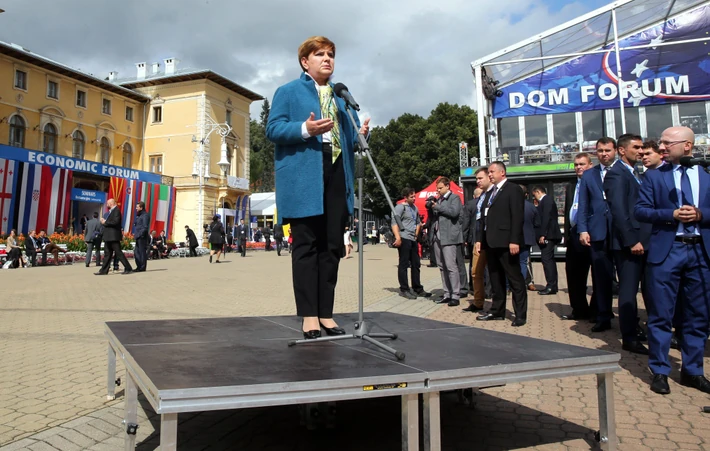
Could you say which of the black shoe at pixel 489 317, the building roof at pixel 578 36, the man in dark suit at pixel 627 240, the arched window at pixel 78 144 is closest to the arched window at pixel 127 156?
the arched window at pixel 78 144

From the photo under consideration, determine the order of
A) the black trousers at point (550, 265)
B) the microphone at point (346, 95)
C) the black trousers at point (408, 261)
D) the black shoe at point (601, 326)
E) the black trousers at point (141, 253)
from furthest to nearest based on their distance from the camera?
the black trousers at point (141, 253) → the black trousers at point (550, 265) → the black trousers at point (408, 261) → the black shoe at point (601, 326) → the microphone at point (346, 95)

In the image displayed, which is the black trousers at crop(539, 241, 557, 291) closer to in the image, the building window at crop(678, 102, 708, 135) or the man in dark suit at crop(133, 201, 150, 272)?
the man in dark suit at crop(133, 201, 150, 272)

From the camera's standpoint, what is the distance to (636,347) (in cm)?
464

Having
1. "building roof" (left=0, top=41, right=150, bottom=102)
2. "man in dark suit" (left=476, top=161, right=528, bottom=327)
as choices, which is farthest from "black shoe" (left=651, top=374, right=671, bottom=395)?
"building roof" (left=0, top=41, right=150, bottom=102)

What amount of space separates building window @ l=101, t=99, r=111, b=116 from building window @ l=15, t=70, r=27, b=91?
22.1 ft

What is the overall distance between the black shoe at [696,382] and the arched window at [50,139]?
1556 inches

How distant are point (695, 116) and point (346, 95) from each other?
23.9m

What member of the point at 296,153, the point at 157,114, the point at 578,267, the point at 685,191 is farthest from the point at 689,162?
the point at 157,114

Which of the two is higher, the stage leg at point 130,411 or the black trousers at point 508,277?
the black trousers at point 508,277

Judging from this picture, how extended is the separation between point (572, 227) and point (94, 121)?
132 ft

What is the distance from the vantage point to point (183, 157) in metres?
43.3

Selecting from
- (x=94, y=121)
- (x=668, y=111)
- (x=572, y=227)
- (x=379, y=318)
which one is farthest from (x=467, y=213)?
(x=94, y=121)

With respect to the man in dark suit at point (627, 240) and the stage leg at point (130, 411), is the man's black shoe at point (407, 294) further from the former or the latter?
the stage leg at point (130, 411)

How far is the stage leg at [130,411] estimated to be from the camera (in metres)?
2.32
